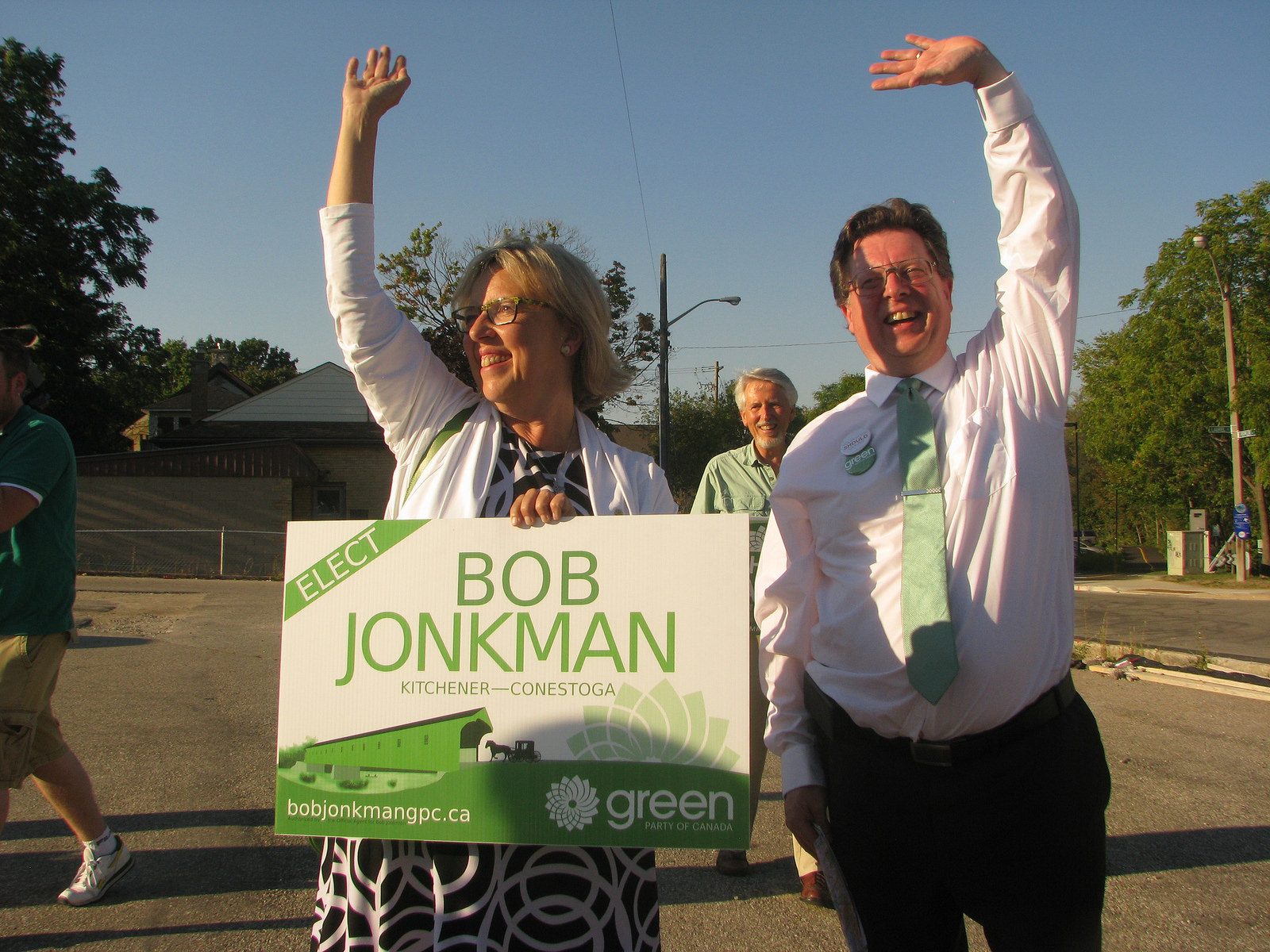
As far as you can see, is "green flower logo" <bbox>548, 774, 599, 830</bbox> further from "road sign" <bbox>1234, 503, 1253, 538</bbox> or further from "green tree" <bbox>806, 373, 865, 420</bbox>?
"green tree" <bbox>806, 373, 865, 420</bbox>

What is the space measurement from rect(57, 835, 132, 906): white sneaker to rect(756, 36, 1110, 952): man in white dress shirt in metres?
2.72

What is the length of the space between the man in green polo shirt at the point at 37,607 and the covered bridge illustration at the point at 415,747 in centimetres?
185

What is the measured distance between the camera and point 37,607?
2938 millimetres

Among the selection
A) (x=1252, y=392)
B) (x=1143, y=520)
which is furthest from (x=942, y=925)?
(x=1143, y=520)

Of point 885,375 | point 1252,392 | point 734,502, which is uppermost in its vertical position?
point 1252,392

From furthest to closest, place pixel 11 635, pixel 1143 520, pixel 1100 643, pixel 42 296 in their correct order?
pixel 1143 520
pixel 42 296
pixel 1100 643
pixel 11 635

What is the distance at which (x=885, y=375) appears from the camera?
6.66ft

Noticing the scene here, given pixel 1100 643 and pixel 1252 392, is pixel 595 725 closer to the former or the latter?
pixel 1100 643

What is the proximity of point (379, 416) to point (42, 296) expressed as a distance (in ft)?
99.0

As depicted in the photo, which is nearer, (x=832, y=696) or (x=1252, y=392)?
(x=832, y=696)

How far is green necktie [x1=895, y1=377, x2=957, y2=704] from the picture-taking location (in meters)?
1.68

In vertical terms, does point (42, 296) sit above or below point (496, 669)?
above

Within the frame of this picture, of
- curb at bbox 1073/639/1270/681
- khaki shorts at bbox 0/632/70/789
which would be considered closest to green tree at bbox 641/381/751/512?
curb at bbox 1073/639/1270/681

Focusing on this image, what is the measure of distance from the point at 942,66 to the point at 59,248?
3145 centimetres
